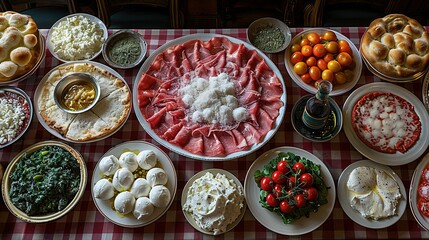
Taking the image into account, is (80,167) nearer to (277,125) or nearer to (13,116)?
(13,116)

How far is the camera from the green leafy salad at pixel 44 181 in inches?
76.7

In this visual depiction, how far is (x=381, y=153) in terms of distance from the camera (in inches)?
84.0

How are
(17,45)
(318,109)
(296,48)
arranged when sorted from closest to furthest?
1. (318,109)
2. (17,45)
3. (296,48)

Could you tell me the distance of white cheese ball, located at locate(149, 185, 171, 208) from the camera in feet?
6.31

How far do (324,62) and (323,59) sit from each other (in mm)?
32

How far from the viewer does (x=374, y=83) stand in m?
2.34

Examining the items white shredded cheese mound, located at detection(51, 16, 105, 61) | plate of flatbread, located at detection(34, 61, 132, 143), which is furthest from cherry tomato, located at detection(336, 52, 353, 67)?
white shredded cheese mound, located at detection(51, 16, 105, 61)

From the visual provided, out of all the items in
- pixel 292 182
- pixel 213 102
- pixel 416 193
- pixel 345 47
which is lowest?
pixel 416 193

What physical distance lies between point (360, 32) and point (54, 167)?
211 cm

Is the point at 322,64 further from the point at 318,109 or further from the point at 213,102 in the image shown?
the point at 213,102

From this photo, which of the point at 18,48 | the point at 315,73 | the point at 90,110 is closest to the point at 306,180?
the point at 315,73

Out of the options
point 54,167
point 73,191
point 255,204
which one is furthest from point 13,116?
point 255,204

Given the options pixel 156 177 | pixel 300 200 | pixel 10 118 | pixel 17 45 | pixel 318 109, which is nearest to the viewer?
pixel 300 200

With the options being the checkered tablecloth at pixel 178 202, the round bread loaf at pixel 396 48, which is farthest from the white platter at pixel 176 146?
the round bread loaf at pixel 396 48
